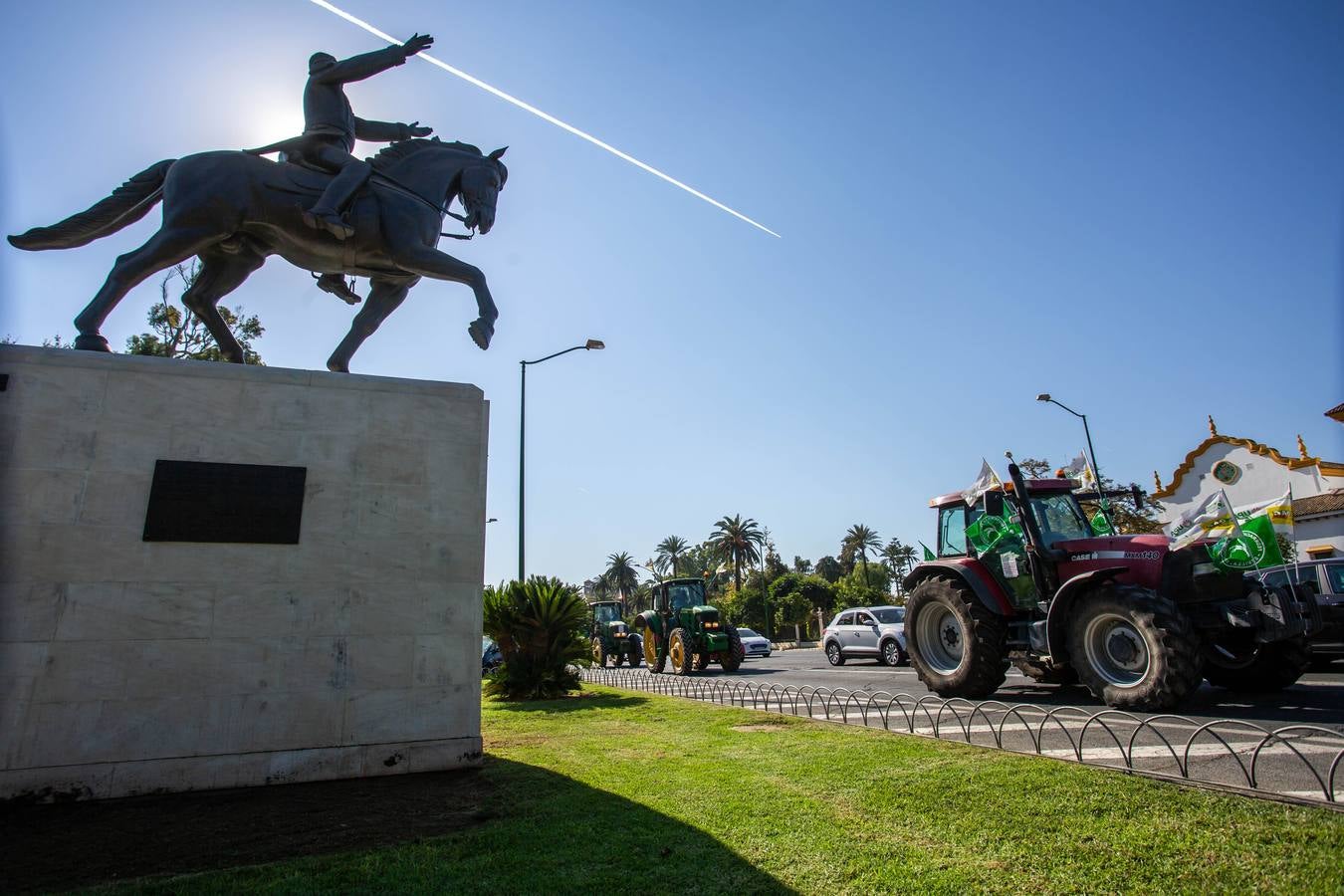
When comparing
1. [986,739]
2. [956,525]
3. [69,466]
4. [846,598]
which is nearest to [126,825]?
[69,466]

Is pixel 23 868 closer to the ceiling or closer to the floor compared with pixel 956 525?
closer to the floor

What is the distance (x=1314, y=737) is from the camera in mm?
6121

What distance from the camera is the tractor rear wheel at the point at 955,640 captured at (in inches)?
371

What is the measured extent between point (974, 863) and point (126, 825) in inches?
204

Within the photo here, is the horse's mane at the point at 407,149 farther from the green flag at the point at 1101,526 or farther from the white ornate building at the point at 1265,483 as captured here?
the white ornate building at the point at 1265,483

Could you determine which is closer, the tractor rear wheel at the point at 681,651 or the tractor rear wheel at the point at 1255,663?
the tractor rear wheel at the point at 1255,663

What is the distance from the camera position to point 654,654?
21.9 m

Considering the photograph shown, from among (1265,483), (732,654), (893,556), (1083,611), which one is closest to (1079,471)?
(1083,611)

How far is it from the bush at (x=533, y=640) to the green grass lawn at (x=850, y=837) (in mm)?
7296

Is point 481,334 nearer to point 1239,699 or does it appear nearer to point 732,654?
point 1239,699

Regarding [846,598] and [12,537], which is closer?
[12,537]

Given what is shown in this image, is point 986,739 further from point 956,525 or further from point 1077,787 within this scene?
point 956,525

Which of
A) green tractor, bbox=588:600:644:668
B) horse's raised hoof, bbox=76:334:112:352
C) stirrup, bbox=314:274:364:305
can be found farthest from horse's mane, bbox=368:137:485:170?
green tractor, bbox=588:600:644:668

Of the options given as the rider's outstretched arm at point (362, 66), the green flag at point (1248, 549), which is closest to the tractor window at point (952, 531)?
the green flag at point (1248, 549)
